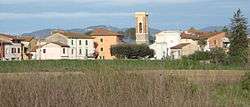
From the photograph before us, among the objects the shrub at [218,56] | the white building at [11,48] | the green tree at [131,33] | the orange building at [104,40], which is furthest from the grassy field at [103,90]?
the green tree at [131,33]

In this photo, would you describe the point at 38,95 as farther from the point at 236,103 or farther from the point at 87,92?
the point at 236,103

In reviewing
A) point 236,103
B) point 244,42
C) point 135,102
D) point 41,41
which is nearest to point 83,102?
point 135,102

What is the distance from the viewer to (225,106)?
10.2 meters

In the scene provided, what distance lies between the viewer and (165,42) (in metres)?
109

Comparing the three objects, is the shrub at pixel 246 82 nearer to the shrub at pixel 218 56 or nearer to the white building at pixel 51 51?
the shrub at pixel 218 56

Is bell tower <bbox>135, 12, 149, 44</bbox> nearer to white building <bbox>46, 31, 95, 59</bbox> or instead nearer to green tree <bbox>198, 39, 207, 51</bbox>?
white building <bbox>46, 31, 95, 59</bbox>

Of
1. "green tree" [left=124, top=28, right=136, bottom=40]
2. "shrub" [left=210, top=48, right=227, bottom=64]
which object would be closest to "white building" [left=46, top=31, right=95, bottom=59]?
"shrub" [left=210, top=48, right=227, bottom=64]

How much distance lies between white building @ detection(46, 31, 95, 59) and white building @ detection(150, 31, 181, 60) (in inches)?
525

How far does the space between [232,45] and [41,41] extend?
48.4 meters

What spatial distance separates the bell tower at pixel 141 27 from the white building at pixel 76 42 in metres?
9.61

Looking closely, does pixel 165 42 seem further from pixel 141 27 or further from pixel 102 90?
pixel 102 90

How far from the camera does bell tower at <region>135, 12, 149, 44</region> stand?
11311 centimetres

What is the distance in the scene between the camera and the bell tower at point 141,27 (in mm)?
113113

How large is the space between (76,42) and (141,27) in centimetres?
1363
